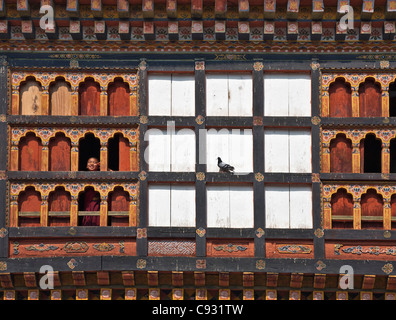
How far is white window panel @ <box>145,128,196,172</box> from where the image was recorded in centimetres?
1384

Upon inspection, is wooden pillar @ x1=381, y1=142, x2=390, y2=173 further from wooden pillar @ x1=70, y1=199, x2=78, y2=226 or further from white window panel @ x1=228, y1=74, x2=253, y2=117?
wooden pillar @ x1=70, y1=199, x2=78, y2=226

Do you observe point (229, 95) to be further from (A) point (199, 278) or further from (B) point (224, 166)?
(A) point (199, 278)

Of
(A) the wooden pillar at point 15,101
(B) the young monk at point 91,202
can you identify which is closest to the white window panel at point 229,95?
(B) the young monk at point 91,202

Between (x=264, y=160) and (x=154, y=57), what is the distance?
2.71 meters

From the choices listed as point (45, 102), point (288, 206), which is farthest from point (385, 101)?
point (45, 102)

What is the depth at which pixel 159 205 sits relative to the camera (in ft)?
45.1

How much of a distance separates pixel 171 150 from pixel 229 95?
144 cm

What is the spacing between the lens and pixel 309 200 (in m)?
13.7

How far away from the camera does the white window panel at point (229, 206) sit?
1370 cm

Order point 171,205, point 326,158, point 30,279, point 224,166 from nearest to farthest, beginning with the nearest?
point 30,279, point 224,166, point 171,205, point 326,158

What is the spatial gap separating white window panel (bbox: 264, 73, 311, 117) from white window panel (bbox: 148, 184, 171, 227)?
228 cm

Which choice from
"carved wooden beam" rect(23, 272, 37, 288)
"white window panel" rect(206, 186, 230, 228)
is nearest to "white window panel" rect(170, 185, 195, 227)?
"white window panel" rect(206, 186, 230, 228)

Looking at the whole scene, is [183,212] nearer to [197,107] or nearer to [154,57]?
[197,107]

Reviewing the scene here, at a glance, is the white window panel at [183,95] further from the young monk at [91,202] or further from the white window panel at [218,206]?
the young monk at [91,202]
